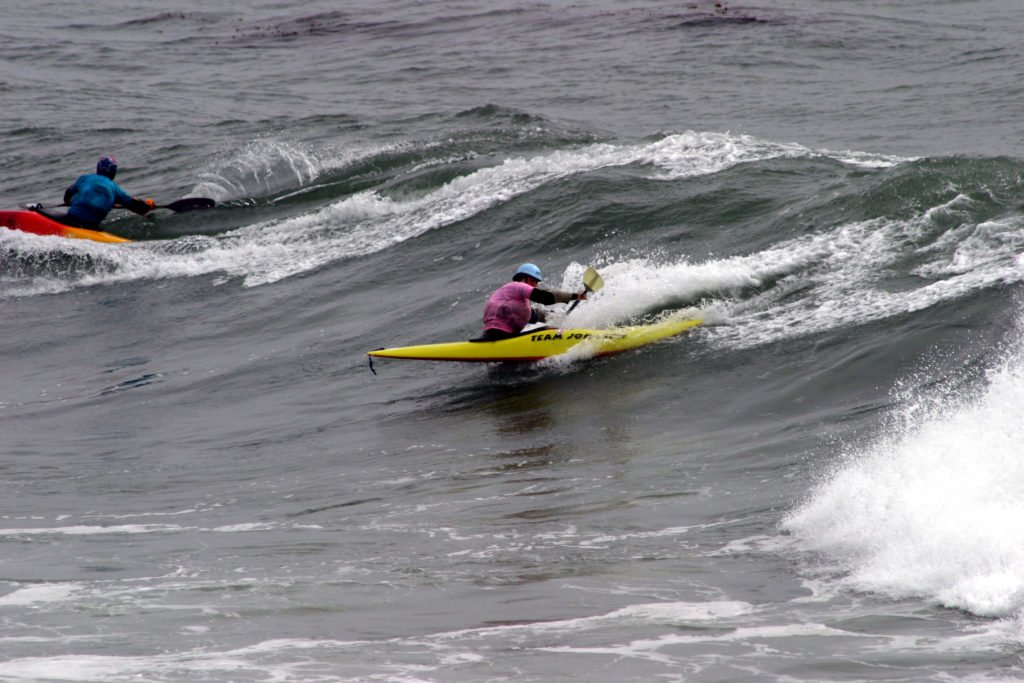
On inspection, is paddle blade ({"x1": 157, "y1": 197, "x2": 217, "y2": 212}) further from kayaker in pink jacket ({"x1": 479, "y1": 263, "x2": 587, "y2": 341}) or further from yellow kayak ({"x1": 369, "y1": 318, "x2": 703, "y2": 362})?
kayaker in pink jacket ({"x1": 479, "y1": 263, "x2": 587, "y2": 341})

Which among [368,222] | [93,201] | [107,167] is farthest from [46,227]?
[368,222]

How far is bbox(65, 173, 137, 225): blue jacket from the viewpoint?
699 inches

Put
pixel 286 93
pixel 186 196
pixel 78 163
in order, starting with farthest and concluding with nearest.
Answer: pixel 286 93 < pixel 78 163 < pixel 186 196

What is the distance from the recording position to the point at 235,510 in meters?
7.93

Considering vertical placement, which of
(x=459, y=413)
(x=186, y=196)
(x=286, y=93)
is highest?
(x=286, y=93)

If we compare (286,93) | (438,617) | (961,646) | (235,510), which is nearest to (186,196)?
(286,93)

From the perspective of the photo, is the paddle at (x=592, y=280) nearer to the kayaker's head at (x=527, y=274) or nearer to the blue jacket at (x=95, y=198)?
the kayaker's head at (x=527, y=274)

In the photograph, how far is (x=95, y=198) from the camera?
17750mm

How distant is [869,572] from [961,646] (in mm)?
911

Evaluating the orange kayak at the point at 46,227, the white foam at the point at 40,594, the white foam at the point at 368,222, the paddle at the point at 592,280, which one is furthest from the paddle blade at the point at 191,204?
the white foam at the point at 40,594

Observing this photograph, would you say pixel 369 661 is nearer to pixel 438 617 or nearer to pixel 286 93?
pixel 438 617

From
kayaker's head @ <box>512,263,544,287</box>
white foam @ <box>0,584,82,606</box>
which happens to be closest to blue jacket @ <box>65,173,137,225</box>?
kayaker's head @ <box>512,263,544,287</box>

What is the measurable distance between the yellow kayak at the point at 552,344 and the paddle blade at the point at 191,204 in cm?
955

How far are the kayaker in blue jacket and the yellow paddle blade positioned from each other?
31.5ft
